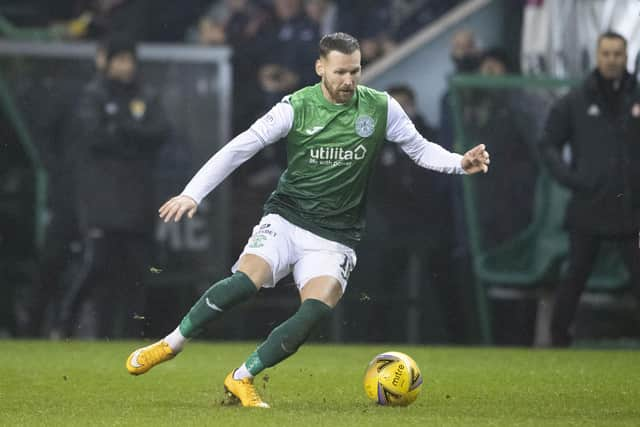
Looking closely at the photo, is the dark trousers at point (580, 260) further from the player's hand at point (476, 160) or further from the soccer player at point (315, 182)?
the player's hand at point (476, 160)

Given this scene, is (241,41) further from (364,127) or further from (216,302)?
(216,302)

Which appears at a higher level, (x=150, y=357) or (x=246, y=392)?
(x=150, y=357)

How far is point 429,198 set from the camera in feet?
47.2

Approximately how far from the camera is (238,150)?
816 centimetres

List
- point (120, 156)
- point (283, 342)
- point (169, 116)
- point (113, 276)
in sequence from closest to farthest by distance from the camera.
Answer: point (283, 342) < point (120, 156) < point (113, 276) < point (169, 116)

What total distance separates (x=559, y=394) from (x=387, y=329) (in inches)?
223

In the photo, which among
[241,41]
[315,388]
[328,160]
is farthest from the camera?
[241,41]

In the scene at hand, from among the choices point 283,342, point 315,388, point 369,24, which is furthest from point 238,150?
point 369,24

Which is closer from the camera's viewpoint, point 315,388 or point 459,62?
point 315,388

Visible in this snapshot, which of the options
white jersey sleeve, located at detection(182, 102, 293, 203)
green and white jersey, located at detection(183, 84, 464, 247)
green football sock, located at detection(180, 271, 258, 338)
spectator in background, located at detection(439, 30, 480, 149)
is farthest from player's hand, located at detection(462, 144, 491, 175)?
spectator in background, located at detection(439, 30, 480, 149)

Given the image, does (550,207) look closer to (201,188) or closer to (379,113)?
(379,113)

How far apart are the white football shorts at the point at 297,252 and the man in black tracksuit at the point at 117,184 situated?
15.6 feet

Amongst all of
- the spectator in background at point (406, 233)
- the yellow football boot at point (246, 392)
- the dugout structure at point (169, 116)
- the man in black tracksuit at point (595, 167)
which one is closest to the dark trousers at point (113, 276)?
the dugout structure at point (169, 116)

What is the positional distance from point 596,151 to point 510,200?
208 centimetres
